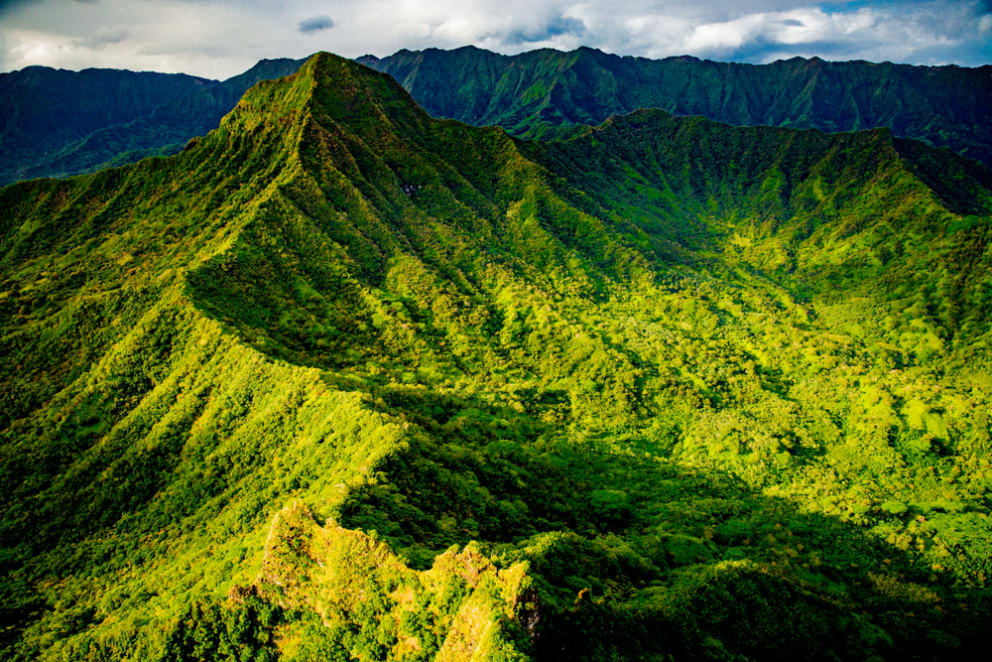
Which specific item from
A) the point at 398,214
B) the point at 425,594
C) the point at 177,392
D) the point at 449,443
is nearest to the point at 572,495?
the point at 449,443

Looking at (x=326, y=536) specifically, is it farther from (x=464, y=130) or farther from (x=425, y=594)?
(x=464, y=130)

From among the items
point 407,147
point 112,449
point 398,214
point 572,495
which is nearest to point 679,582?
point 572,495

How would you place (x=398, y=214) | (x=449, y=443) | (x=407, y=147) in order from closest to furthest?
(x=449, y=443), (x=398, y=214), (x=407, y=147)

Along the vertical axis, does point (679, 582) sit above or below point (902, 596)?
above

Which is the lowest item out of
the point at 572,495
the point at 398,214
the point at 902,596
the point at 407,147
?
the point at 902,596

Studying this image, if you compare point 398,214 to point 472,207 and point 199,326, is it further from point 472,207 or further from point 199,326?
point 199,326

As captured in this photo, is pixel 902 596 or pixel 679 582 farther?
pixel 902 596

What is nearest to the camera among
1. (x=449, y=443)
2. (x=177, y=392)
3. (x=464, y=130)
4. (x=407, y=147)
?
(x=449, y=443)
